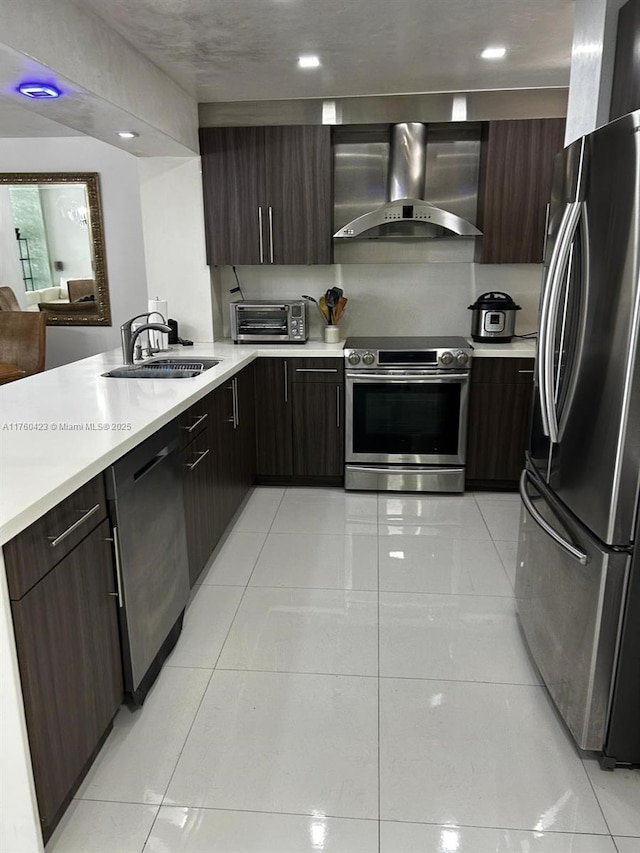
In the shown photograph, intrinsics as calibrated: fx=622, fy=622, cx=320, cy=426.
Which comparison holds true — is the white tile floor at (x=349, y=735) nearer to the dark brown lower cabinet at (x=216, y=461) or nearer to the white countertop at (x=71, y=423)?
the dark brown lower cabinet at (x=216, y=461)

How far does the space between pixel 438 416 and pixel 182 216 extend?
2.11 meters

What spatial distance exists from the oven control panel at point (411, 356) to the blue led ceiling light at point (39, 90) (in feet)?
6.77

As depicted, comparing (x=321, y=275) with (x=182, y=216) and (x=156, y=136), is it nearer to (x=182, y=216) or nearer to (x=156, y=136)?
(x=182, y=216)

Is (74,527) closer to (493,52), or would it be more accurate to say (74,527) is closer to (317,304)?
(493,52)

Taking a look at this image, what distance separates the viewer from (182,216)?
407 centimetres

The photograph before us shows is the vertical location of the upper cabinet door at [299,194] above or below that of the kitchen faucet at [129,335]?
above

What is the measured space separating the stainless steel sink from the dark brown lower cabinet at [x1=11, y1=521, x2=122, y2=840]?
1456 mm

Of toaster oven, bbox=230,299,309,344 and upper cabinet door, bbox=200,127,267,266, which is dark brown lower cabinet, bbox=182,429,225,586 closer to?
toaster oven, bbox=230,299,309,344

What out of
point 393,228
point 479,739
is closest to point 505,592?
point 479,739

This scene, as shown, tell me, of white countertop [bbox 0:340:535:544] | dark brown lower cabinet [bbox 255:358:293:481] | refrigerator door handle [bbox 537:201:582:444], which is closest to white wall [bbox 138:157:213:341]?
dark brown lower cabinet [bbox 255:358:293:481]

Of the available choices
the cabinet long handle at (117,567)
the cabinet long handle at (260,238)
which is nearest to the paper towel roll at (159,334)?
the cabinet long handle at (260,238)

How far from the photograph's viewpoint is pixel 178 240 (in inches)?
162

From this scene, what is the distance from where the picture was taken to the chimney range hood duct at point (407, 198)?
3.89 m

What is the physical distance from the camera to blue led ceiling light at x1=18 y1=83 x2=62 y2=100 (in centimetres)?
233
